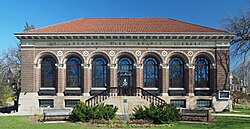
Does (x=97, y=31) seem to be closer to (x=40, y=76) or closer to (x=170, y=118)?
(x=40, y=76)

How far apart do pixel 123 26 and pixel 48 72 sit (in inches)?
373

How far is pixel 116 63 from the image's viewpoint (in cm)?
2533

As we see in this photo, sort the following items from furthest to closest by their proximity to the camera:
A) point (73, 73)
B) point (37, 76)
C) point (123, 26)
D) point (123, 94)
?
point (123, 26) < point (73, 73) < point (37, 76) < point (123, 94)

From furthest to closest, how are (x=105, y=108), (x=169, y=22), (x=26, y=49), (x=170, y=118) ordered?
(x=169, y=22) < (x=26, y=49) < (x=105, y=108) < (x=170, y=118)

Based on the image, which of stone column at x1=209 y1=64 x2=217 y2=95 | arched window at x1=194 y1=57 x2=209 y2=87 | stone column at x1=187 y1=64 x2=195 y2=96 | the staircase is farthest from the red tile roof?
the staircase

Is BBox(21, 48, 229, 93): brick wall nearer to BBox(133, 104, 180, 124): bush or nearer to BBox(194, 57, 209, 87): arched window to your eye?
BBox(194, 57, 209, 87): arched window

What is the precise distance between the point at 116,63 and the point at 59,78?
5988 millimetres

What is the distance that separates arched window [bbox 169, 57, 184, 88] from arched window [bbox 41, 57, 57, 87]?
12.2 meters

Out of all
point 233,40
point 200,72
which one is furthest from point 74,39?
point 233,40

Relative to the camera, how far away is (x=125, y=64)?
25781 mm

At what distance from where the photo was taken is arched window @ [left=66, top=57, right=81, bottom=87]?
84.3ft

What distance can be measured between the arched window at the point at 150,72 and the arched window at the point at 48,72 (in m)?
9.44

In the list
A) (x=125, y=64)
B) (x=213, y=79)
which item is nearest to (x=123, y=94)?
(x=125, y=64)

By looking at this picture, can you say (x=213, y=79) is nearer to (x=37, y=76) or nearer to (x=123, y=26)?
(x=123, y=26)
